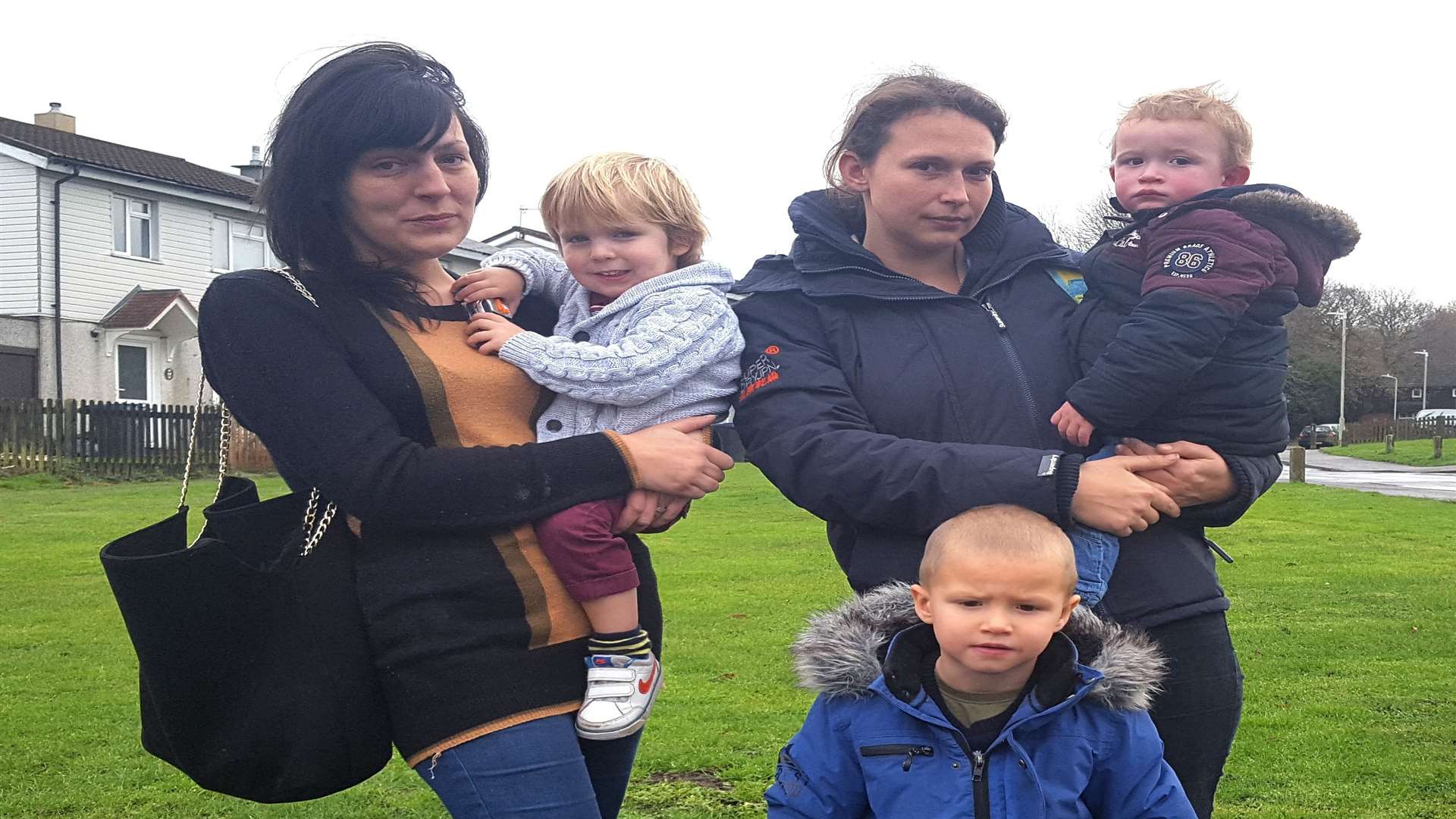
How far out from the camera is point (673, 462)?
228 centimetres

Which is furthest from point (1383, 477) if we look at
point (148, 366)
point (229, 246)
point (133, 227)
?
point (133, 227)

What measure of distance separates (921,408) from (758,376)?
0.33 meters

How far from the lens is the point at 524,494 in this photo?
2.17 meters

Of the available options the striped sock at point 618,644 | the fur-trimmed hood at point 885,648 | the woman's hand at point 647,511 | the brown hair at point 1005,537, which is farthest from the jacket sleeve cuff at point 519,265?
the brown hair at point 1005,537

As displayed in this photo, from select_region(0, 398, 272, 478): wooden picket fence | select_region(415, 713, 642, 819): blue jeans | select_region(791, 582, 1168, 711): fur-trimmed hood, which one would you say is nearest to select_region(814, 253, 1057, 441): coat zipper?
select_region(791, 582, 1168, 711): fur-trimmed hood

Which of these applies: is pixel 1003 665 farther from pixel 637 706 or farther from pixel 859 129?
pixel 859 129


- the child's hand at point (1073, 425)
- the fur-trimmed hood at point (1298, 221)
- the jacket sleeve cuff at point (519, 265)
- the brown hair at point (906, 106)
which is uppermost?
→ the brown hair at point (906, 106)

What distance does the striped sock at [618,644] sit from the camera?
7.47ft

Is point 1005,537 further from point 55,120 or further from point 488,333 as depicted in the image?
point 55,120

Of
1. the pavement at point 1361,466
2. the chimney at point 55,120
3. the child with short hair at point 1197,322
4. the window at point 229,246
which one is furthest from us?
the pavement at point 1361,466

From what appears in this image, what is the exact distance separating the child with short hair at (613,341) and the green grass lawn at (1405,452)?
43048 millimetres

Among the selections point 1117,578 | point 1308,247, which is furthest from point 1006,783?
point 1308,247

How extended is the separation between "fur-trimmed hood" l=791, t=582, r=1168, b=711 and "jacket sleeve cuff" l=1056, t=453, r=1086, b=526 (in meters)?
0.20

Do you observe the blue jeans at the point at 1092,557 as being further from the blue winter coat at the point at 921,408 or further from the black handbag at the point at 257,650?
the black handbag at the point at 257,650
